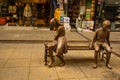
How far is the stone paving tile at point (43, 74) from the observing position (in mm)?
5992

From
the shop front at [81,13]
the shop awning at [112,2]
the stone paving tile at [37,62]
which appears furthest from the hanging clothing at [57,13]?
the stone paving tile at [37,62]

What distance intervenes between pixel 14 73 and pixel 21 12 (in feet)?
34.6

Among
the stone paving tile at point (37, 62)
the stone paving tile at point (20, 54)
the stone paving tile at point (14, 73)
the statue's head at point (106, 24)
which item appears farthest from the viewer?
the stone paving tile at point (20, 54)

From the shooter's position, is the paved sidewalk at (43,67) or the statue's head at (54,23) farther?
the statue's head at (54,23)

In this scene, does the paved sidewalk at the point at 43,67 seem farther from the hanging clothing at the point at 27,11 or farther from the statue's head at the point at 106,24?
the hanging clothing at the point at 27,11

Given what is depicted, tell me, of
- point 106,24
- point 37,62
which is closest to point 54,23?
point 37,62

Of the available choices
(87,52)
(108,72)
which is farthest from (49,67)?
(87,52)

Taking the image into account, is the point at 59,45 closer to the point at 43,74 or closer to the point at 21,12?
the point at 43,74

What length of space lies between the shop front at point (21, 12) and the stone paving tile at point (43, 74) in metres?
9.42

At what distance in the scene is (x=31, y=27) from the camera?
50.1 ft

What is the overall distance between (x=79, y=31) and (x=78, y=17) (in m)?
1.20

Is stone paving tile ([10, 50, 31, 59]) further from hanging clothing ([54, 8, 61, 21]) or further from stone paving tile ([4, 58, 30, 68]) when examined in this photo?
hanging clothing ([54, 8, 61, 21])

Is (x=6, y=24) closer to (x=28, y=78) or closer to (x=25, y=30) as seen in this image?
(x=25, y=30)

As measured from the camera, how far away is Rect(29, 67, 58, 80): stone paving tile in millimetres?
5992
